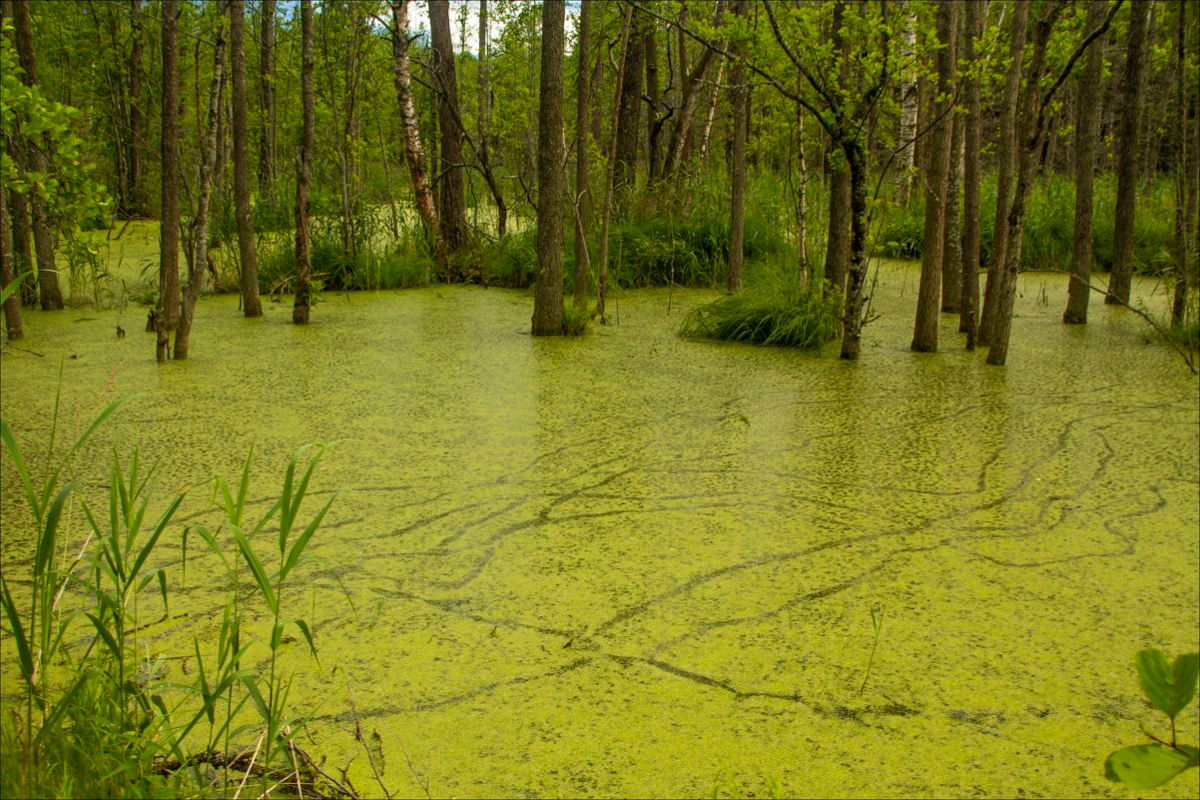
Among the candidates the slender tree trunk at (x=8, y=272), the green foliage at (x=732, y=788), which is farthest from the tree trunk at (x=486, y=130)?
the green foliage at (x=732, y=788)

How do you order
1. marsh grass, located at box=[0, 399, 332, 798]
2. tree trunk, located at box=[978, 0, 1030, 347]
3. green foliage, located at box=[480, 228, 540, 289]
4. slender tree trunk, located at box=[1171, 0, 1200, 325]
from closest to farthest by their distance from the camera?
marsh grass, located at box=[0, 399, 332, 798]
tree trunk, located at box=[978, 0, 1030, 347]
slender tree trunk, located at box=[1171, 0, 1200, 325]
green foliage, located at box=[480, 228, 540, 289]

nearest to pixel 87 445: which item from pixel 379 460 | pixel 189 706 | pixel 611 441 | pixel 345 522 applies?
pixel 379 460

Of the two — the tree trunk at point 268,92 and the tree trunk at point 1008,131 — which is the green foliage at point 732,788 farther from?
the tree trunk at point 268,92

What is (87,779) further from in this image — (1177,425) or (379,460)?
(1177,425)

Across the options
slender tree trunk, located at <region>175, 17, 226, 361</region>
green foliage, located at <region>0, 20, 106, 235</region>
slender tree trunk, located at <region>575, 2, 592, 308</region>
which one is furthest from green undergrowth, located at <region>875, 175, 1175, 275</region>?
green foliage, located at <region>0, 20, 106, 235</region>

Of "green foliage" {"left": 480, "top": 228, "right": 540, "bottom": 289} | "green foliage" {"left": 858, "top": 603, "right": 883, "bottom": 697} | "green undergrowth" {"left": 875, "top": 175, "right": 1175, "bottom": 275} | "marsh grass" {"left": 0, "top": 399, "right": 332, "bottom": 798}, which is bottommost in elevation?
"green foliage" {"left": 858, "top": 603, "right": 883, "bottom": 697}

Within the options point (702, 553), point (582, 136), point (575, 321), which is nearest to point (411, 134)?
point (582, 136)

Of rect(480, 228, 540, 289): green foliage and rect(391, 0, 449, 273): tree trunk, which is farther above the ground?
rect(391, 0, 449, 273): tree trunk

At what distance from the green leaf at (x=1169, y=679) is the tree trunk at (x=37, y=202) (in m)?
4.06

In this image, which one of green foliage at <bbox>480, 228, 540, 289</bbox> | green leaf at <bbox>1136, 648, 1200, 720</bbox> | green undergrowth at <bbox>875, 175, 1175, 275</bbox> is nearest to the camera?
green leaf at <bbox>1136, 648, 1200, 720</bbox>

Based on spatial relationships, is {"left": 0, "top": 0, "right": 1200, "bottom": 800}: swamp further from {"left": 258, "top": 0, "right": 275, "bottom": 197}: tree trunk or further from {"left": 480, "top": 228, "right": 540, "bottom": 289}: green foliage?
{"left": 258, "top": 0, "right": 275, "bottom": 197}: tree trunk

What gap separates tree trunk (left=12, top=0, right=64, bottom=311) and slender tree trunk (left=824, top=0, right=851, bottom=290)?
9.65ft

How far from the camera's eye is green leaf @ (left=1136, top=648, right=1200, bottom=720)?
0.41 metres

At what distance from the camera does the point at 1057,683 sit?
1795 mm
